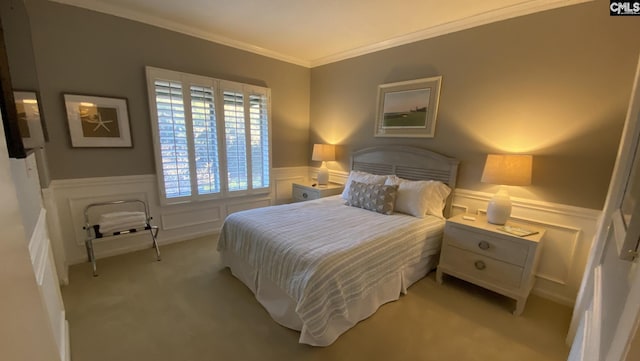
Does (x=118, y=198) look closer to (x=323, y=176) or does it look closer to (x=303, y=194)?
(x=303, y=194)

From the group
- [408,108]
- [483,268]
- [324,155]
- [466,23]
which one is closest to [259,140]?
[324,155]

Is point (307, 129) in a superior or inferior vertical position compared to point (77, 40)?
inferior

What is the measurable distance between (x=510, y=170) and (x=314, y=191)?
2285 millimetres

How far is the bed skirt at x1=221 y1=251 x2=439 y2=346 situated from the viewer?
176cm

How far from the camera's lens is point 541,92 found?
2.22 m

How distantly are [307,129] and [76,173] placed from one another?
3.00 meters

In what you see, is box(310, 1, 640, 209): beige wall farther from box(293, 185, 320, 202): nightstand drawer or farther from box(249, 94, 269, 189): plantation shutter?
box(249, 94, 269, 189): plantation shutter

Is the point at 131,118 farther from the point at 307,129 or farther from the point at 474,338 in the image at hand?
the point at 474,338

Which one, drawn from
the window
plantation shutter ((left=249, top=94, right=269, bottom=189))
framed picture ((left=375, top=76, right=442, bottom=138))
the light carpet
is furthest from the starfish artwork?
framed picture ((left=375, top=76, right=442, bottom=138))

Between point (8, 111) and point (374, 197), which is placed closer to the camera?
point (8, 111)

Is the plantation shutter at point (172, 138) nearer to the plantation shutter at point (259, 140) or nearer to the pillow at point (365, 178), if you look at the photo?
the plantation shutter at point (259, 140)

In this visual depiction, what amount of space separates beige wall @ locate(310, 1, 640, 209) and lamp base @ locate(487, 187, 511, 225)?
258mm

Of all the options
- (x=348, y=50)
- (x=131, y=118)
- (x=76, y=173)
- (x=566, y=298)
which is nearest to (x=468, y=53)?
(x=348, y=50)

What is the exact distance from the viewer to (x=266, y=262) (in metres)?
1.96
